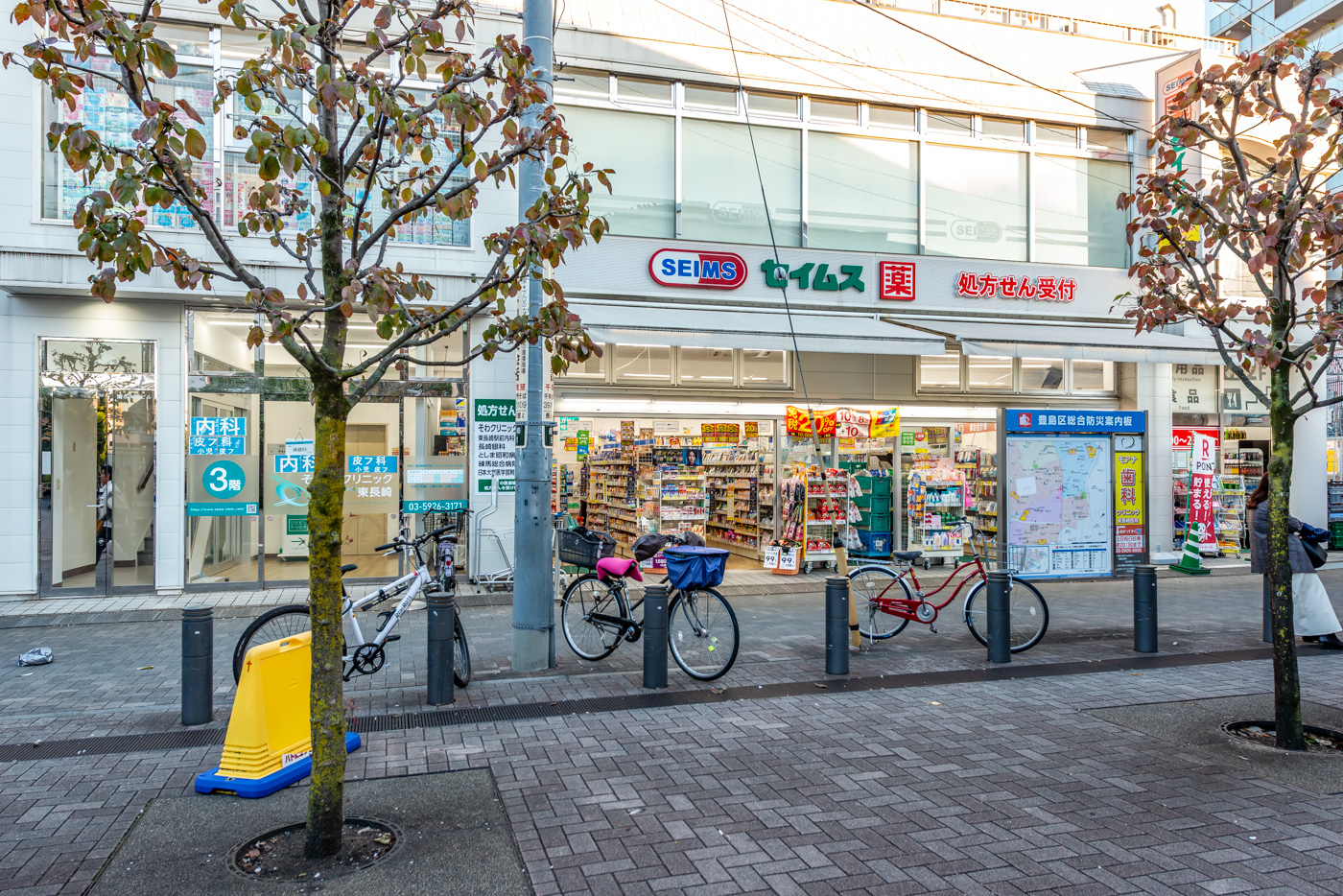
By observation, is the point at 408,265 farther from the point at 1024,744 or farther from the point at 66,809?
the point at 1024,744

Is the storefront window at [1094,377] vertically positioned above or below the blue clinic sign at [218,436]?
above

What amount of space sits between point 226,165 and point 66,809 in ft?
30.5

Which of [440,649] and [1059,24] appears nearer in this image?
[440,649]

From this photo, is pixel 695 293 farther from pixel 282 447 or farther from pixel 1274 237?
pixel 1274 237

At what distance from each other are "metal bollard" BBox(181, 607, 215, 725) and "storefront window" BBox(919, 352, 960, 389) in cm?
1231

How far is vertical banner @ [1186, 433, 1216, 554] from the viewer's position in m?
15.5

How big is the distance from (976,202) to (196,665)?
530 inches

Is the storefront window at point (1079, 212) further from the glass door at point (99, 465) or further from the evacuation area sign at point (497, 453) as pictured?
the glass door at point (99, 465)

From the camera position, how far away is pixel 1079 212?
50.5 feet

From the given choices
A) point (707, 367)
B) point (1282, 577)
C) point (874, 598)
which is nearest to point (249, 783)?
point (874, 598)

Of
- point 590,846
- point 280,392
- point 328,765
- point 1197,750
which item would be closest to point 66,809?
point 328,765

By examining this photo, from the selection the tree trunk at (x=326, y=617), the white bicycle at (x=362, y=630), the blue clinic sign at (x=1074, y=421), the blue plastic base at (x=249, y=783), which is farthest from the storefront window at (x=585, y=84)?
the blue plastic base at (x=249, y=783)

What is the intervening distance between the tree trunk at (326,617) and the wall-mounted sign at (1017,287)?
12.5 metres

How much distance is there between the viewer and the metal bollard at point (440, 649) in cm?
645
